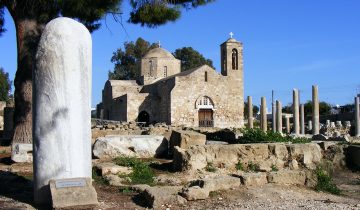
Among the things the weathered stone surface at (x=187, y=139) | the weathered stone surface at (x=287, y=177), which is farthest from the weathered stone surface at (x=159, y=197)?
the weathered stone surface at (x=187, y=139)

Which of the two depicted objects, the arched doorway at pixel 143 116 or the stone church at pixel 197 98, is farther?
the arched doorway at pixel 143 116

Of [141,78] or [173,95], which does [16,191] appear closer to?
[173,95]

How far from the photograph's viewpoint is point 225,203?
5.09 m

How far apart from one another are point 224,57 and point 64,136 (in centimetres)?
3423

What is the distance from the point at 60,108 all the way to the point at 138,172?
97.3 inches

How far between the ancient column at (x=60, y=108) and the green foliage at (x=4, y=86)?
52.6 m

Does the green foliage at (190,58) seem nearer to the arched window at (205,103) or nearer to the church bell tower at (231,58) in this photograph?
the church bell tower at (231,58)

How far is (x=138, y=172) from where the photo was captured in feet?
22.7

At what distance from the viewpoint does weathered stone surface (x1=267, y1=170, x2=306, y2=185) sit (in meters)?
6.22

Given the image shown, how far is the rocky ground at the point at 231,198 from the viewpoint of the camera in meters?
4.88

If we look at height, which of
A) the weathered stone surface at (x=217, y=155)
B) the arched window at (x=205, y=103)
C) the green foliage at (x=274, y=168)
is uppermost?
the arched window at (x=205, y=103)

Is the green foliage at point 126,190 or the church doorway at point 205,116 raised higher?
Result: the church doorway at point 205,116

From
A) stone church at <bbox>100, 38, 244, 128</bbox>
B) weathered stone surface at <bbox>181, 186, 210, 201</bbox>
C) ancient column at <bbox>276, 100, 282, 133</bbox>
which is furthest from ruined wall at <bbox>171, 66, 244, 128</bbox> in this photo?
weathered stone surface at <bbox>181, 186, 210, 201</bbox>

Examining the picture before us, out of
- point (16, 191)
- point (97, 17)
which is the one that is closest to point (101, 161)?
point (16, 191)
